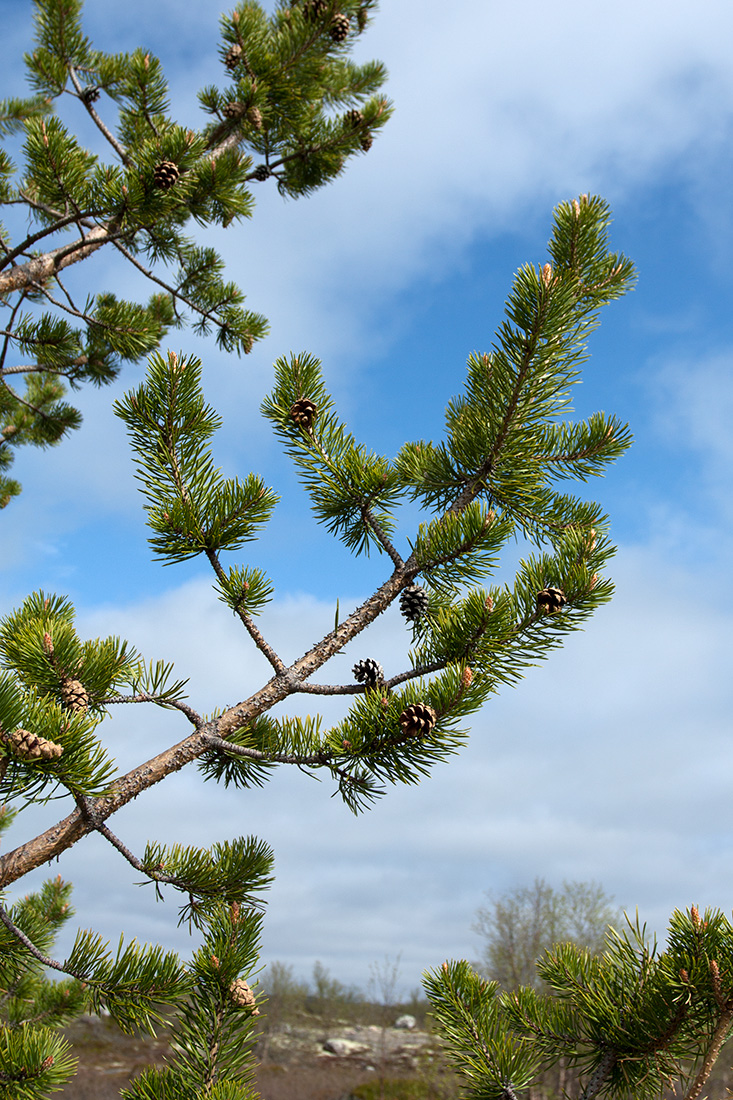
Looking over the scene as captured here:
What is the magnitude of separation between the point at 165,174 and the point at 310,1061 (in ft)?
138

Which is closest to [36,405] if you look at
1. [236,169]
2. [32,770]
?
[236,169]

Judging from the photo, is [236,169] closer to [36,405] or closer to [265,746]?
[36,405]

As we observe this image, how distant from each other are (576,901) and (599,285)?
23269 mm

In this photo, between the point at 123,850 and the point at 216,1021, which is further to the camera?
the point at 123,850

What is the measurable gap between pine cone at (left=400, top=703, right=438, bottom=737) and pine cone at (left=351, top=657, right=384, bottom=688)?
0.81 feet

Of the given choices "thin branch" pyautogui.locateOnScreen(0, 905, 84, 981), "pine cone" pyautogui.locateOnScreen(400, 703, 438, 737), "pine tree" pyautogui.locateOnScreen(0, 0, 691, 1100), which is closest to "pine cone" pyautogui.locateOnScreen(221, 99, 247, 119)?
"pine tree" pyautogui.locateOnScreen(0, 0, 691, 1100)

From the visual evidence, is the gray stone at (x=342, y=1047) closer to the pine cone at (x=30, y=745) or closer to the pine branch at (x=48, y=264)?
the pine branch at (x=48, y=264)

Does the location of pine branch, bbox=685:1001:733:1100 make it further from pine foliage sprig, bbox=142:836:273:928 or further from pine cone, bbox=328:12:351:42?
pine cone, bbox=328:12:351:42

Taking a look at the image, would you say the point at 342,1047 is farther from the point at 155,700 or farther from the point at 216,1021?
the point at 155,700

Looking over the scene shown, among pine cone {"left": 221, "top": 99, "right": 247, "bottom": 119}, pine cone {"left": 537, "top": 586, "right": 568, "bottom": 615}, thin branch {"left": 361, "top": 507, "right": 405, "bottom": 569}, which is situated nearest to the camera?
pine cone {"left": 537, "top": 586, "right": 568, "bottom": 615}

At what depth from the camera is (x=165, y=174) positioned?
4.06 meters

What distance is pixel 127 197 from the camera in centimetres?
414

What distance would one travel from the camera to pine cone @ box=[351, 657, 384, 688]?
5.95 feet

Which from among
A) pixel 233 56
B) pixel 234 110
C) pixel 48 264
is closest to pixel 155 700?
pixel 48 264
